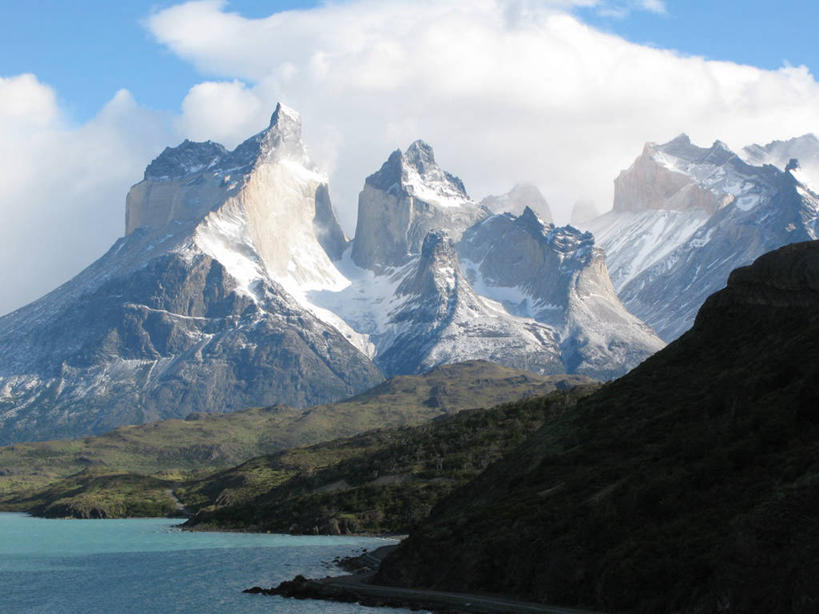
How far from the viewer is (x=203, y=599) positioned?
99.8 metres

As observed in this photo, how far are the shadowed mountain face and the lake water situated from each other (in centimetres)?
1399

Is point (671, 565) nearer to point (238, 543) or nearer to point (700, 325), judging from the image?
point (700, 325)

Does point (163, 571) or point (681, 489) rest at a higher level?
point (681, 489)

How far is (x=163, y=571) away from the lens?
4946 inches

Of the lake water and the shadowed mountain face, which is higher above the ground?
the shadowed mountain face

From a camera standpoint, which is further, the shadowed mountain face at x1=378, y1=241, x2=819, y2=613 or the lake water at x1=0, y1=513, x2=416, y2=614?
the lake water at x1=0, y1=513, x2=416, y2=614

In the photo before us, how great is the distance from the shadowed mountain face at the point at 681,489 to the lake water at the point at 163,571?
45.9 feet

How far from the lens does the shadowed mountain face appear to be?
5669cm

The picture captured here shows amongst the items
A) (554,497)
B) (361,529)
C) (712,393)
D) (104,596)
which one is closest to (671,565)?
(554,497)

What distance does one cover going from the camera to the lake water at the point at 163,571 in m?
97.4

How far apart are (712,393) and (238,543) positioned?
103860 millimetres

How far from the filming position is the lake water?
9738 centimetres

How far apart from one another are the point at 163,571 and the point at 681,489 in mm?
78410

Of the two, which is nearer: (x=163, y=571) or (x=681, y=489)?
(x=681, y=489)
